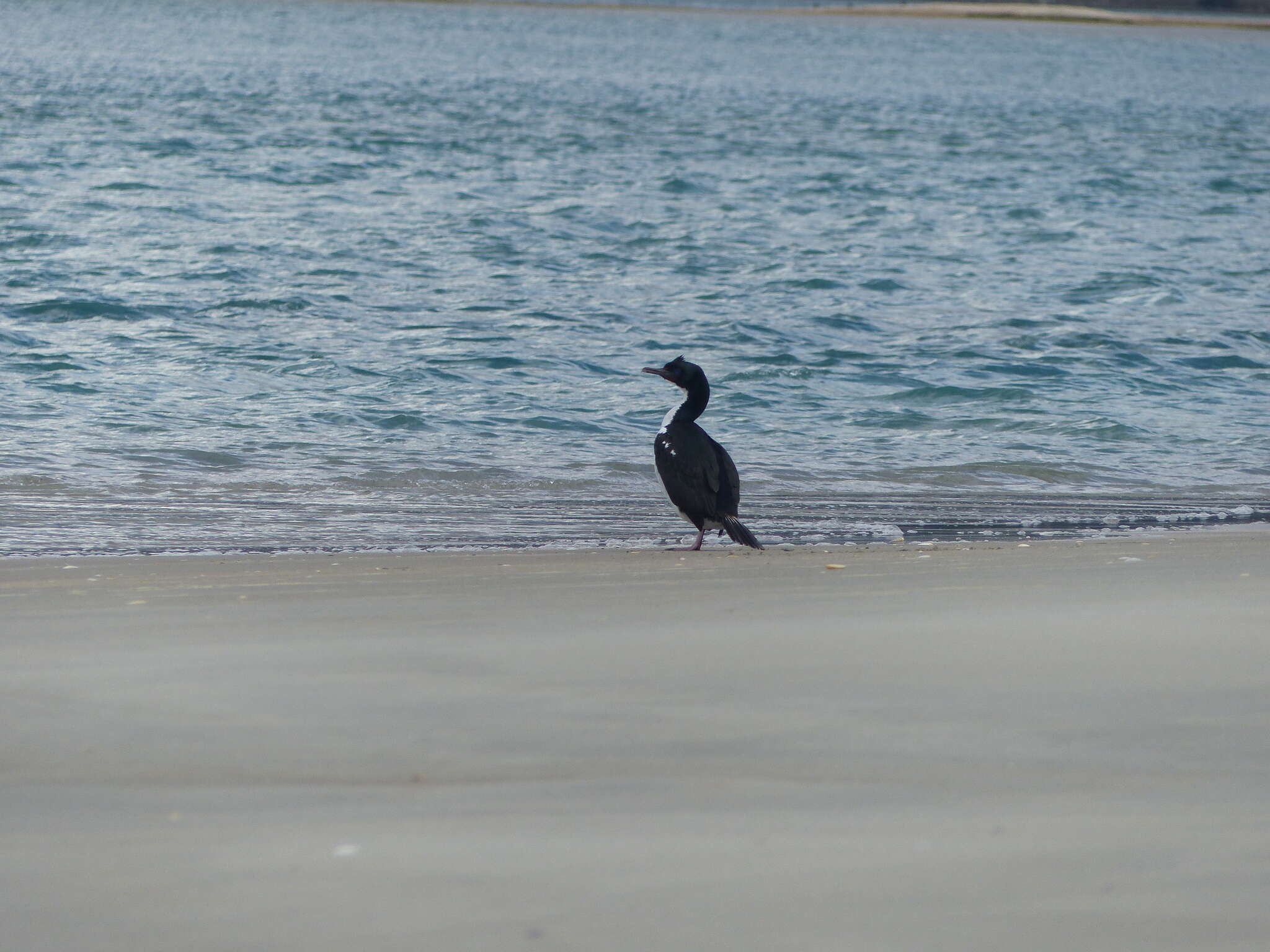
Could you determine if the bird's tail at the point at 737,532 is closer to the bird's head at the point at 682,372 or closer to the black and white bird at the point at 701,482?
the black and white bird at the point at 701,482

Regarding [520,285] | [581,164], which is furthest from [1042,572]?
[581,164]

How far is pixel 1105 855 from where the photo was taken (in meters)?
3.22

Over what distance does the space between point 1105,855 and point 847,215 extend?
18.2 meters

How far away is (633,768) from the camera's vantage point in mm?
3613

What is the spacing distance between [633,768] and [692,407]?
3.88 m

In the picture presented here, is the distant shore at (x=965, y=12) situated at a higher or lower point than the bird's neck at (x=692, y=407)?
higher

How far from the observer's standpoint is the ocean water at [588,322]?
7.95m

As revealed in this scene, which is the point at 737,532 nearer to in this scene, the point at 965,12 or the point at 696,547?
the point at 696,547

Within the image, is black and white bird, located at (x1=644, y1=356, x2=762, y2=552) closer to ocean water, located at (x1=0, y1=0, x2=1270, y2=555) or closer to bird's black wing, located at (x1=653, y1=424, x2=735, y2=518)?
bird's black wing, located at (x1=653, y1=424, x2=735, y2=518)

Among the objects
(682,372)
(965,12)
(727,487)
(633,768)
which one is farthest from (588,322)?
(965,12)

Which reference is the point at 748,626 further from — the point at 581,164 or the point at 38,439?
the point at 581,164

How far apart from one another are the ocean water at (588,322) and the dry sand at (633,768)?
6.93ft

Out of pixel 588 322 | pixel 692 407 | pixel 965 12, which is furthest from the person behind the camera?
pixel 965 12

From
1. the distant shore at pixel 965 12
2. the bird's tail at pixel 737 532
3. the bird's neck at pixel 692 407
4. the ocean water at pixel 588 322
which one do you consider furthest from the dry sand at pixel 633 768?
the distant shore at pixel 965 12
